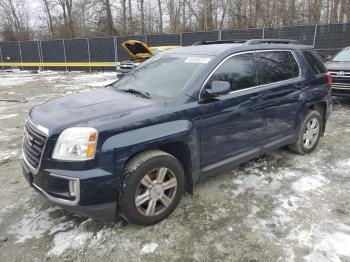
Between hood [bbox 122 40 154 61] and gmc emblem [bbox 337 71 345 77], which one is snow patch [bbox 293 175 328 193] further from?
hood [bbox 122 40 154 61]

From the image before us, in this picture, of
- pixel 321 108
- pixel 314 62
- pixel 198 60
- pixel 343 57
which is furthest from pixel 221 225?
pixel 343 57

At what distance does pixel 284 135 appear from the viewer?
14.5 ft

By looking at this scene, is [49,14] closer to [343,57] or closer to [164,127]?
[343,57]

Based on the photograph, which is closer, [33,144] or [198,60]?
[33,144]

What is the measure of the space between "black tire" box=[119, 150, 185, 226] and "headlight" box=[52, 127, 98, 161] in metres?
0.41

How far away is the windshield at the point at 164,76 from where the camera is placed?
3.40 meters

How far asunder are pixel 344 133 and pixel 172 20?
1029 inches

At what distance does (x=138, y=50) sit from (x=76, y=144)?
12.5 metres

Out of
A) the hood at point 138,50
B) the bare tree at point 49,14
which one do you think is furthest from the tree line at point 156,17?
the hood at point 138,50

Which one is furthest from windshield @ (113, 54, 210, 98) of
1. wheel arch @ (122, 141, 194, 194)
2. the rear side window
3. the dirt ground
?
the rear side window

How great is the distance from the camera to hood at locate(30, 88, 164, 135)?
2756 millimetres

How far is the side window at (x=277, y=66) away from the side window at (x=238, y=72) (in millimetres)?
213

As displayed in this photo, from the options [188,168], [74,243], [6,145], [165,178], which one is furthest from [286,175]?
[6,145]

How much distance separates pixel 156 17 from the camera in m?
31.4
